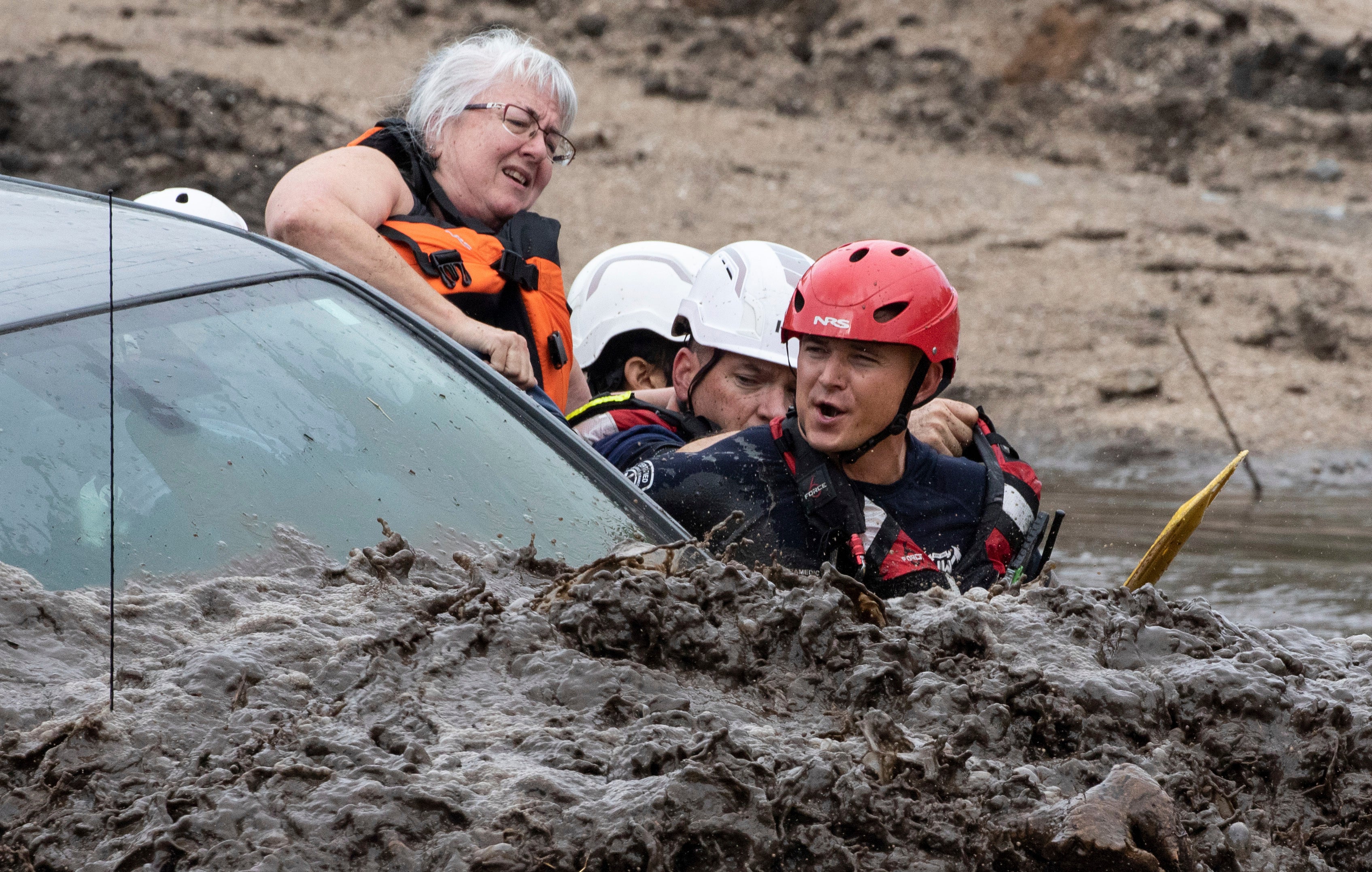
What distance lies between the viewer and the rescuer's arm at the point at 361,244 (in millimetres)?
4172

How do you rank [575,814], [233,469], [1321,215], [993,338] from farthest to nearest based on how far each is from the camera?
[1321,215]
[993,338]
[233,469]
[575,814]

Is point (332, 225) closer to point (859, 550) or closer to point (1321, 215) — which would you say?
point (859, 550)

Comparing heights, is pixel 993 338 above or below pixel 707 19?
below

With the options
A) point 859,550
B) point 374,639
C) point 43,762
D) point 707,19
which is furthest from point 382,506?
point 707,19

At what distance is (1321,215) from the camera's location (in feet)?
51.5

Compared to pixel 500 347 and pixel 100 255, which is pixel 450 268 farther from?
pixel 100 255

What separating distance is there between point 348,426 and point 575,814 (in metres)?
1.02

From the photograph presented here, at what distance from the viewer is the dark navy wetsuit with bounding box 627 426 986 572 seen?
11.1ft

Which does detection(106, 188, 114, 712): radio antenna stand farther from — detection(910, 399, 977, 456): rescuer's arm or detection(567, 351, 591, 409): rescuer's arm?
detection(567, 351, 591, 409): rescuer's arm

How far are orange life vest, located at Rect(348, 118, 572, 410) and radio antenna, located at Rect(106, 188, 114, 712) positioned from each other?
203 cm

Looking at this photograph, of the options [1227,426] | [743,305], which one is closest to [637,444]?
[743,305]

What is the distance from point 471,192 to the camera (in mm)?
4938

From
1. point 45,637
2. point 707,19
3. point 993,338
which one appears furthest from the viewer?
point 707,19

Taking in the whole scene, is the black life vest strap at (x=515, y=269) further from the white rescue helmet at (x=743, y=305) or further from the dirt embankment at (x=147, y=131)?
the dirt embankment at (x=147, y=131)
